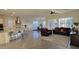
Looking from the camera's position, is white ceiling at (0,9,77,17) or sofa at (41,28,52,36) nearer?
white ceiling at (0,9,77,17)

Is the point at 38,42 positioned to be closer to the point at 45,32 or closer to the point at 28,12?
the point at 45,32

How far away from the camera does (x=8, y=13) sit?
2537mm

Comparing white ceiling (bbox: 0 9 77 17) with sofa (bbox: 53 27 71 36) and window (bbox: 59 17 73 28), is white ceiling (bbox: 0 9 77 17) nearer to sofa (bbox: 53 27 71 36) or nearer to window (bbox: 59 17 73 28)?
window (bbox: 59 17 73 28)

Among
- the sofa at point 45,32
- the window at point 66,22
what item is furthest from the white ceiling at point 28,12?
the sofa at point 45,32

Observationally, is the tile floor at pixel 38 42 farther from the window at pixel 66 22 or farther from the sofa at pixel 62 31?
the window at pixel 66 22

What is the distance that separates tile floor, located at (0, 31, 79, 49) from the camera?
Answer: 2592 mm

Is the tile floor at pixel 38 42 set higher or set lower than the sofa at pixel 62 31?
lower

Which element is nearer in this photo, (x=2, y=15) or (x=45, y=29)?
(x=2, y=15)

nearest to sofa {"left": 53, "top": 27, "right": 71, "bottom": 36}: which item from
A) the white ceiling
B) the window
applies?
the window

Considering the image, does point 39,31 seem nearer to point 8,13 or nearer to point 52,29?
point 52,29

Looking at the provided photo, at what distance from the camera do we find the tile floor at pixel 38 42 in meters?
2.59
